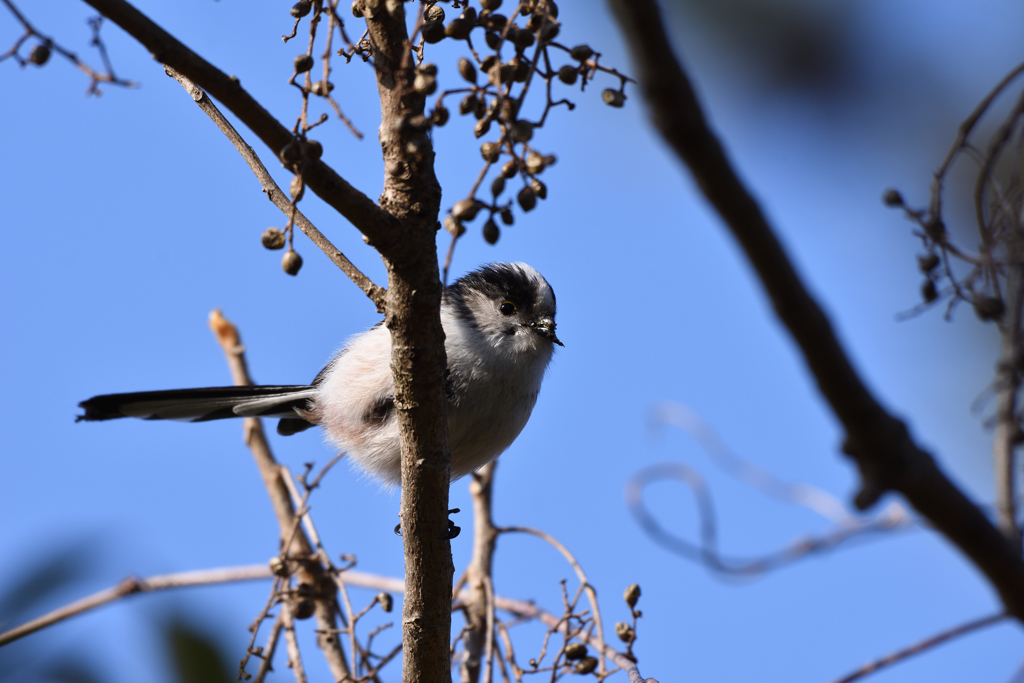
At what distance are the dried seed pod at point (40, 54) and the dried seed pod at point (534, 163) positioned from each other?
112cm

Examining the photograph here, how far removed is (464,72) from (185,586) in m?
2.26

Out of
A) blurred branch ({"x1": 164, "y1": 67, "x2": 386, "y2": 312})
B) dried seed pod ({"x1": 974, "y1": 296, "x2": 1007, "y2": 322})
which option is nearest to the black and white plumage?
blurred branch ({"x1": 164, "y1": 67, "x2": 386, "y2": 312})

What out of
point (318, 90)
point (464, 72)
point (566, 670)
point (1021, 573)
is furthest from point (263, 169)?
point (1021, 573)

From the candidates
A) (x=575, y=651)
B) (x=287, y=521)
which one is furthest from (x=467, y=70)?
(x=287, y=521)

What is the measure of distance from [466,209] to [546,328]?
177 cm

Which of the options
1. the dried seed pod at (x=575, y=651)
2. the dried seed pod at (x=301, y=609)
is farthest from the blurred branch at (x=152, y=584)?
the dried seed pod at (x=575, y=651)

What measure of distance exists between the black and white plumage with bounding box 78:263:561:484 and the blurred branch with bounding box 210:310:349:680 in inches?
7.6

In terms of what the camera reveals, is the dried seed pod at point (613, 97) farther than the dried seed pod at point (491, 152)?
Yes

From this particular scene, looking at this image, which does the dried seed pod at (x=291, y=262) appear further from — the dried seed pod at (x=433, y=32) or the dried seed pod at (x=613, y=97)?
the dried seed pod at (x=613, y=97)

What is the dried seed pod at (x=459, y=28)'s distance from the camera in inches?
73.5

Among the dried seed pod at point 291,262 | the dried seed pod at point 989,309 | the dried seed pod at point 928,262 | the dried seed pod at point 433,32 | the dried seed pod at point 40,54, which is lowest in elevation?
the dried seed pod at point 989,309

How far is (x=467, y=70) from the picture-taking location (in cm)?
187

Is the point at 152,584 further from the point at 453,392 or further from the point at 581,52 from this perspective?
the point at 581,52

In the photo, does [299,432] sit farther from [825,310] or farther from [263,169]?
[825,310]
